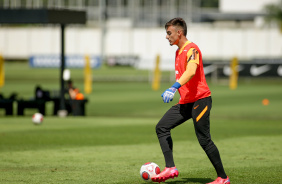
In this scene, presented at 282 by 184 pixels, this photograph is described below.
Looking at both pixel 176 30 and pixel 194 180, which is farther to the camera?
pixel 194 180

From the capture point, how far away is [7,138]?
1445 centimetres

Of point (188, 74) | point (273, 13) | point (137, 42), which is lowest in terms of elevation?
point (137, 42)

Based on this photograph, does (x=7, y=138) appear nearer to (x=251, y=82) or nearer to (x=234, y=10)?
(x=251, y=82)

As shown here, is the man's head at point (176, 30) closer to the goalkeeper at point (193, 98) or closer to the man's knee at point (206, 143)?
the goalkeeper at point (193, 98)

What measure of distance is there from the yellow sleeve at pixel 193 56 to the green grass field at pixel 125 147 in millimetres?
1950

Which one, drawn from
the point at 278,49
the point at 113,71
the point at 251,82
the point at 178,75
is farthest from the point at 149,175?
the point at 278,49

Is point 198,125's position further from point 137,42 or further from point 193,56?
point 137,42

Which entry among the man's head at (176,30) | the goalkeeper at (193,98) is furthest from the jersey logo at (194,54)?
the man's head at (176,30)

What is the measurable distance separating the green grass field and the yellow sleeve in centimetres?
195

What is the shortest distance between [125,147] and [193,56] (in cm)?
546

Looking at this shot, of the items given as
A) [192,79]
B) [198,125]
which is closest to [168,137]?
[198,125]

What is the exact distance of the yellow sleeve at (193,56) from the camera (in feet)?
25.8

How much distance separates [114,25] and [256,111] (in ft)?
159

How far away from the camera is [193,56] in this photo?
789cm
